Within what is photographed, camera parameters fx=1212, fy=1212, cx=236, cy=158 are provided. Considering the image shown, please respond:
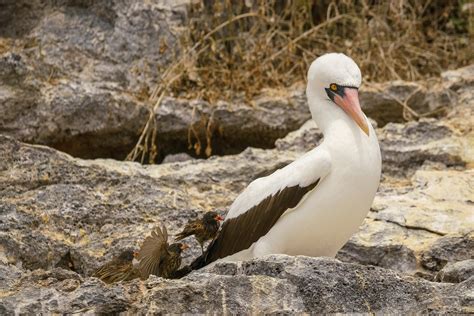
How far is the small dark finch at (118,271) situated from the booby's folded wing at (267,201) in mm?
496

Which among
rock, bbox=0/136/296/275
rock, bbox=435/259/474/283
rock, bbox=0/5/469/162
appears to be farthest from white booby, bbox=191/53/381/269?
rock, bbox=0/5/469/162

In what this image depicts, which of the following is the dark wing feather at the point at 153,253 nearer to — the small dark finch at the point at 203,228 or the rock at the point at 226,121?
the small dark finch at the point at 203,228

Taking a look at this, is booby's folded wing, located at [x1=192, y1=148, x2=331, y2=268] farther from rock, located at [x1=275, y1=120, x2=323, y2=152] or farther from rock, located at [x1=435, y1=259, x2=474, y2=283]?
rock, located at [x1=275, y1=120, x2=323, y2=152]

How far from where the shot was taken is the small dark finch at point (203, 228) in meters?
7.43

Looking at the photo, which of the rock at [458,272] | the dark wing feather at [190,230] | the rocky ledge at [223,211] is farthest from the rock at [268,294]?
the dark wing feather at [190,230]

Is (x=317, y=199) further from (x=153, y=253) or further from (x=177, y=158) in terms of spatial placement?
(x=177, y=158)

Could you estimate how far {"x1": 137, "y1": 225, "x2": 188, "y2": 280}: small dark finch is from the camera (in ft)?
23.4

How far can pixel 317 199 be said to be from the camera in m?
6.83

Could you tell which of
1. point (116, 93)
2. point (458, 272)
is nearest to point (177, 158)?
point (116, 93)

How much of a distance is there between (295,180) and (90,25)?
3.59 m

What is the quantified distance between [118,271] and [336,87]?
5.57ft

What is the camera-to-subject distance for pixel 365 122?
7.07m

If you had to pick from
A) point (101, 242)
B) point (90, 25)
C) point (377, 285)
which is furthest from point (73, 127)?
point (377, 285)

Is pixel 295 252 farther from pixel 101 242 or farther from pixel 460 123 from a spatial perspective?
pixel 460 123
